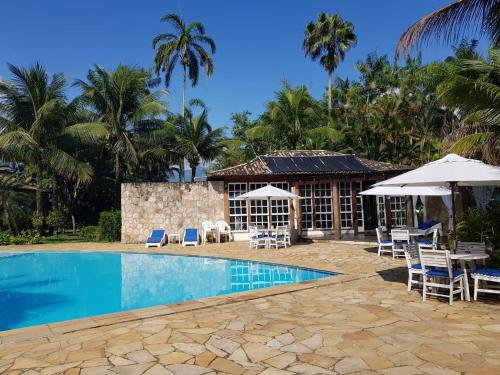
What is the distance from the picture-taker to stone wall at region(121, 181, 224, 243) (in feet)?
59.9

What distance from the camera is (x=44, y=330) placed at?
5.48 meters

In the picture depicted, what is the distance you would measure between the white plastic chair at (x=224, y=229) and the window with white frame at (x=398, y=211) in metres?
7.91

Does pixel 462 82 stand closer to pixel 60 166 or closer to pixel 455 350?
pixel 455 350

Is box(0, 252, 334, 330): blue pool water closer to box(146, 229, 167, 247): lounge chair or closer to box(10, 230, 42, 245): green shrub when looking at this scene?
box(146, 229, 167, 247): lounge chair

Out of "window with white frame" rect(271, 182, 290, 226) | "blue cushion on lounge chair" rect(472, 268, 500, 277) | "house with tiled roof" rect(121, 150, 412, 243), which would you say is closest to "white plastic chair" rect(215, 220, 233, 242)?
"house with tiled roof" rect(121, 150, 412, 243)

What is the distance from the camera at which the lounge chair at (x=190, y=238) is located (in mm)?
16828

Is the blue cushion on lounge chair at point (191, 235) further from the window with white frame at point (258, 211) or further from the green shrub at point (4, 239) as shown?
the green shrub at point (4, 239)

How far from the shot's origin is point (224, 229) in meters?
17.9

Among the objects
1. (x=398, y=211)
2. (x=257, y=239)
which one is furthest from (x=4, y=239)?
(x=398, y=211)

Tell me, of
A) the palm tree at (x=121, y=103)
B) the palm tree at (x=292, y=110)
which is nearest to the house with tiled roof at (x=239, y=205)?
the palm tree at (x=121, y=103)

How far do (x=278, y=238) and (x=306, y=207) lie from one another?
3.08 metres

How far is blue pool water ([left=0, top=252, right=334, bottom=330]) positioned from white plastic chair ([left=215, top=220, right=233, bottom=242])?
353cm

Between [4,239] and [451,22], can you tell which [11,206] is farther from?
[451,22]

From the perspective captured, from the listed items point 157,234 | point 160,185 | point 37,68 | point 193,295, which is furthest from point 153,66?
point 193,295
